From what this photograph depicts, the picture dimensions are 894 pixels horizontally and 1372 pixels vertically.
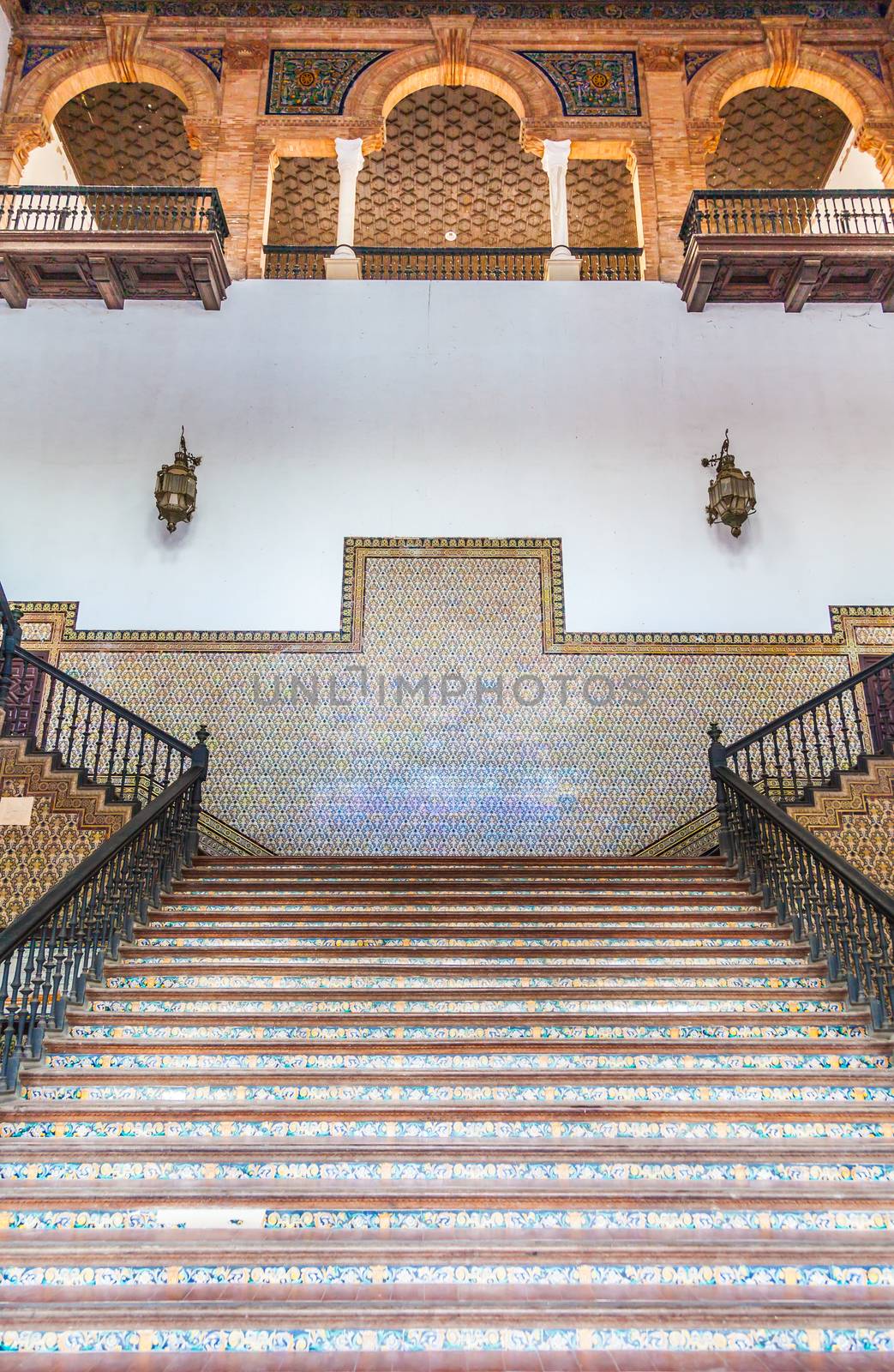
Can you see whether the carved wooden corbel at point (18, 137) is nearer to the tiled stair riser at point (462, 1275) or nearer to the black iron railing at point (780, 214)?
the black iron railing at point (780, 214)

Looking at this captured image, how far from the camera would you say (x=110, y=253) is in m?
7.30

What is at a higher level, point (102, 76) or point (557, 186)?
point (102, 76)

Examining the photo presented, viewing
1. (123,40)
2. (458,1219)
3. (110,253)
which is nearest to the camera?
(458,1219)

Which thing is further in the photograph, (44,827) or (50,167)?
(50,167)

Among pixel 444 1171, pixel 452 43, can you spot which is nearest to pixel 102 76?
pixel 452 43

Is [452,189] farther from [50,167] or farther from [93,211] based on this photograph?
[50,167]

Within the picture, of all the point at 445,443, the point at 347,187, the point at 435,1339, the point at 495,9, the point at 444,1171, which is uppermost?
the point at 495,9

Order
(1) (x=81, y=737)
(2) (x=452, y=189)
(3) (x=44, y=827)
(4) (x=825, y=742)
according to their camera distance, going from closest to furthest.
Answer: (3) (x=44, y=827) < (1) (x=81, y=737) < (4) (x=825, y=742) < (2) (x=452, y=189)

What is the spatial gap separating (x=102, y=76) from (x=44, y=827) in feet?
23.7

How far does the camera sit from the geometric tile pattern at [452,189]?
31.1ft

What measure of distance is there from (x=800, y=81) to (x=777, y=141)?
41.2 inches

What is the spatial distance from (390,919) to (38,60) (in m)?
8.73

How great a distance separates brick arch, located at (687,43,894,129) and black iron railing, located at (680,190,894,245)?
82cm

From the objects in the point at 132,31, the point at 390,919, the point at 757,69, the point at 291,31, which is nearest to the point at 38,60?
the point at 132,31
